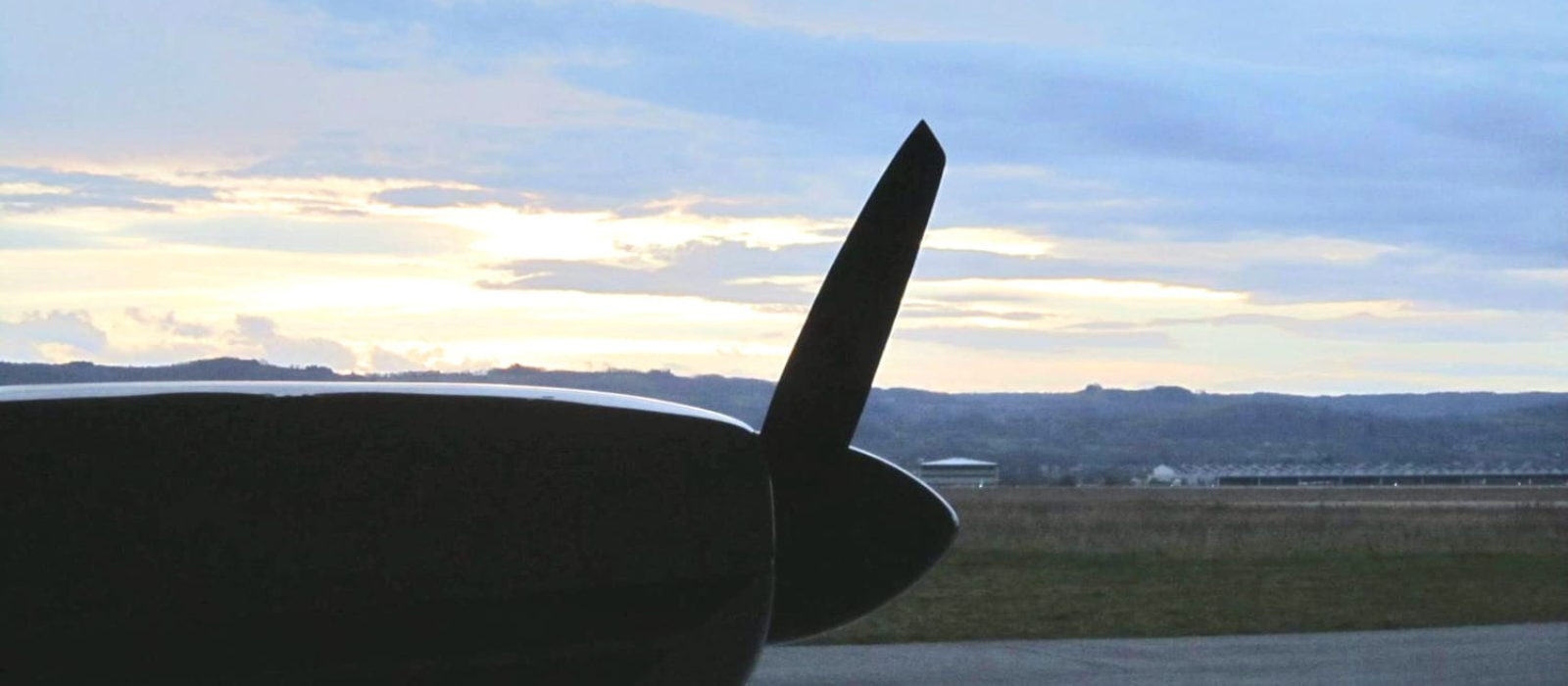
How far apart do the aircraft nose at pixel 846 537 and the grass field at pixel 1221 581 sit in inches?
161

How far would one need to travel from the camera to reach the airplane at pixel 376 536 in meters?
1.83

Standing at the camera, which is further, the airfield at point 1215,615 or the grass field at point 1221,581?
the grass field at point 1221,581

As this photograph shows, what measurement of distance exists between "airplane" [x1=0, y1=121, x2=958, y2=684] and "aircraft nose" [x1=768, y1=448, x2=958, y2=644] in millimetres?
362

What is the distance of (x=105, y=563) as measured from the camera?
183cm

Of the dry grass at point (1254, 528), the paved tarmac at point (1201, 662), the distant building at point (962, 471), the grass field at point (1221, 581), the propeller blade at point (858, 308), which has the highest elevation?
the propeller blade at point (858, 308)

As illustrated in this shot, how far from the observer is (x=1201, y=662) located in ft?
44.4

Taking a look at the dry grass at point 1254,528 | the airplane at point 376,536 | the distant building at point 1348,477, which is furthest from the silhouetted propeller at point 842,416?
the distant building at point 1348,477

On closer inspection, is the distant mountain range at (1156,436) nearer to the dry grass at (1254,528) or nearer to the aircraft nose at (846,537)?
the dry grass at (1254,528)

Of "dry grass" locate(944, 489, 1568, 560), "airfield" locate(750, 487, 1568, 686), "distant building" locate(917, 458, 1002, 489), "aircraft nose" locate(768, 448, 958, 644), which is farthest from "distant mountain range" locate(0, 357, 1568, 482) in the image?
"aircraft nose" locate(768, 448, 958, 644)

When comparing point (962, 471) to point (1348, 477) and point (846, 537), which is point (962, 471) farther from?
point (846, 537)

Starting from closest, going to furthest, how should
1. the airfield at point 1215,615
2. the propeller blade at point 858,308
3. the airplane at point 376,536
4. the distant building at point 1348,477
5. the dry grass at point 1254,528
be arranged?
the airplane at point 376,536, the propeller blade at point 858,308, the airfield at point 1215,615, the dry grass at point 1254,528, the distant building at point 1348,477

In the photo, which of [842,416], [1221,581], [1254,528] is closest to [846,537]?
[842,416]

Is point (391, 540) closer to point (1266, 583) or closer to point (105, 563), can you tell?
point (105, 563)

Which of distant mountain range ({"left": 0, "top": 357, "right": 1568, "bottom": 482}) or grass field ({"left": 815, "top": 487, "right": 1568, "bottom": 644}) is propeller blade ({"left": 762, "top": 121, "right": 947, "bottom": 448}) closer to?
grass field ({"left": 815, "top": 487, "right": 1568, "bottom": 644})
